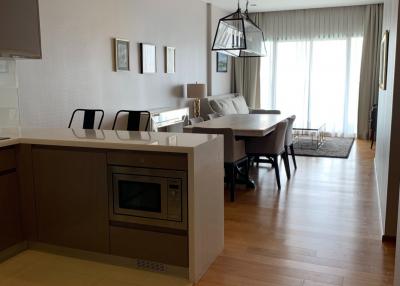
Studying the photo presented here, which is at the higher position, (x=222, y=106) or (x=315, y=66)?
(x=315, y=66)

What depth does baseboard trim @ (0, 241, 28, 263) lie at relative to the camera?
9.57ft

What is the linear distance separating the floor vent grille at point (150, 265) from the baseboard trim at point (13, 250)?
0.96 metres

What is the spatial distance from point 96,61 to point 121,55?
21.1 inches

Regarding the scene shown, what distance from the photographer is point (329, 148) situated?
764 centimetres

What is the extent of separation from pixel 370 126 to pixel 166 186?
7138 millimetres

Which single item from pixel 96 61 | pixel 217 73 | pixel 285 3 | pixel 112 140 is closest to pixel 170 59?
pixel 96 61

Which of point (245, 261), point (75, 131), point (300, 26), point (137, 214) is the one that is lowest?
point (245, 261)

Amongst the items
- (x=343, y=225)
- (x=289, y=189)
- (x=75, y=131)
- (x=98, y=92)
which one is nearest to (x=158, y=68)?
(x=98, y=92)

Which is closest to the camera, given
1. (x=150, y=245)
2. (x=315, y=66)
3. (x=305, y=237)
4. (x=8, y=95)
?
(x=150, y=245)

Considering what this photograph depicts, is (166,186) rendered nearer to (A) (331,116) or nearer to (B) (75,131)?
(B) (75,131)

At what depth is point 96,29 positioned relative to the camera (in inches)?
199

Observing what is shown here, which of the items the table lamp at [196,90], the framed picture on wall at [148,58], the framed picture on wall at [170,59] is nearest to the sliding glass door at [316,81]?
the table lamp at [196,90]

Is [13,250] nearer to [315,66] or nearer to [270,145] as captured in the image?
[270,145]

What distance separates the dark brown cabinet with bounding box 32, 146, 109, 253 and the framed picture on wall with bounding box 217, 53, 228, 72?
6.51m
